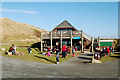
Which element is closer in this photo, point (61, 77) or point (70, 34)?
point (61, 77)

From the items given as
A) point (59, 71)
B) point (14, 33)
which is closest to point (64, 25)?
point (59, 71)

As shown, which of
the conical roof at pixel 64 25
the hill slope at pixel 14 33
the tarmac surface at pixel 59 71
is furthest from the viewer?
the hill slope at pixel 14 33

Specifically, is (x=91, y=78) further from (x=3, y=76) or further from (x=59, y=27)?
(x=59, y=27)

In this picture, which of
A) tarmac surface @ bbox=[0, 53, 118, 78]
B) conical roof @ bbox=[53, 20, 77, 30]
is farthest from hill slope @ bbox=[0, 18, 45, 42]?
Answer: tarmac surface @ bbox=[0, 53, 118, 78]

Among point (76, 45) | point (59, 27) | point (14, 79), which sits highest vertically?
point (59, 27)

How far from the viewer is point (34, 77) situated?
458 inches

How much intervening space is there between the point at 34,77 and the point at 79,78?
314 cm

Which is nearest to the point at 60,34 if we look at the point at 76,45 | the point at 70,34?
the point at 70,34

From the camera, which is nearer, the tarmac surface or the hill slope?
the tarmac surface

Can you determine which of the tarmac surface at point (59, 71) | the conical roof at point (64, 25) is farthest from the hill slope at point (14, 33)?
the tarmac surface at point (59, 71)

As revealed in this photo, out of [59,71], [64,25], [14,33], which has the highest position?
[14,33]

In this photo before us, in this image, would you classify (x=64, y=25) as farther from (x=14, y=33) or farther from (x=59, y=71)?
(x=14, y=33)

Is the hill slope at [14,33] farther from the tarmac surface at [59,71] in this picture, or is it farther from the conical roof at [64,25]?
the tarmac surface at [59,71]

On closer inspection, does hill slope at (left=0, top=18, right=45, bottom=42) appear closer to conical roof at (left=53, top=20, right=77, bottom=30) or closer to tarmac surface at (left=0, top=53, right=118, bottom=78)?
conical roof at (left=53, top=20, right=77, bottom=30)
